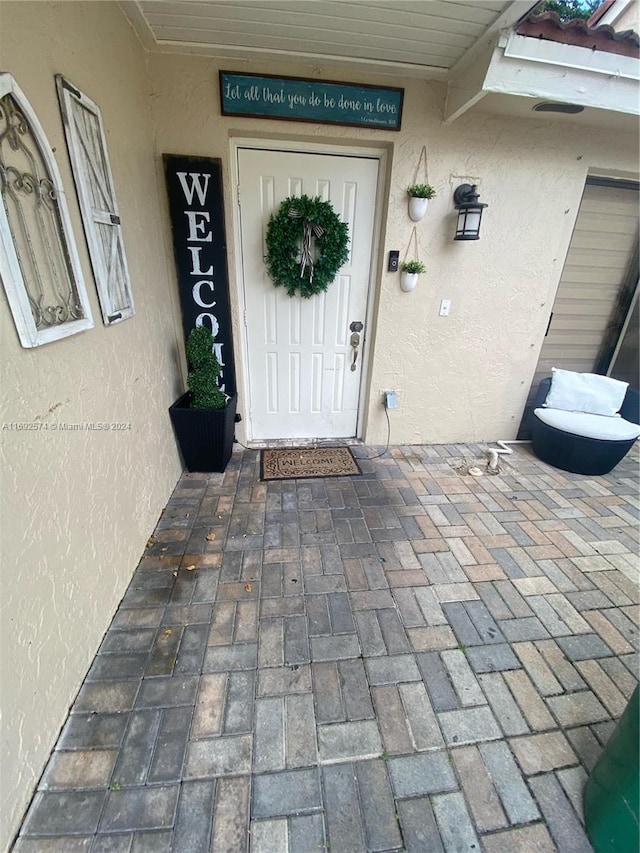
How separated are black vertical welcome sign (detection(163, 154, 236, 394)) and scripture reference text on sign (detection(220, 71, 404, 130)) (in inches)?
15.8

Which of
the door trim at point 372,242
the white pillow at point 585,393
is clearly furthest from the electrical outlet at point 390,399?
the white pillow at point 585,393

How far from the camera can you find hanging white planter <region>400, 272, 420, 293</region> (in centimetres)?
274

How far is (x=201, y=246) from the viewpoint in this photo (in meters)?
2.56

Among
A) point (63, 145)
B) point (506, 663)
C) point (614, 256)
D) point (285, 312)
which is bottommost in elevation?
point (506, 663)

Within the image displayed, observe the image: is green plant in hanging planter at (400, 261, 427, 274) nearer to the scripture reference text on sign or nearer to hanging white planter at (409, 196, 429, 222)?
hanging white planter at (409, 196, 429, 222)

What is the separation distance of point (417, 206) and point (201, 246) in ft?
5.22

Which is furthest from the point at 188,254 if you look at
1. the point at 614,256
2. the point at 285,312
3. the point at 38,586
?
the point at 614,256

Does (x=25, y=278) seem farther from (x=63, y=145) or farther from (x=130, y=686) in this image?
(x=130, y=686)

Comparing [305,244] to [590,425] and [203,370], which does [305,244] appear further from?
[590,425]

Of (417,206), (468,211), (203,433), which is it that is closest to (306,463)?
(203,433)

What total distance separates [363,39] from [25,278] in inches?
91.1

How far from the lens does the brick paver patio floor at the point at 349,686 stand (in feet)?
3.51

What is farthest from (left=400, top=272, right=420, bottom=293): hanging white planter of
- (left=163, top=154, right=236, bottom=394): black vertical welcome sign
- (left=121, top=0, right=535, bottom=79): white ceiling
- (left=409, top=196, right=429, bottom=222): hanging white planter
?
(left=163, top=154, right=236, bottom=394): black vertical welcome sign

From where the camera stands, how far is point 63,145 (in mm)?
1371
